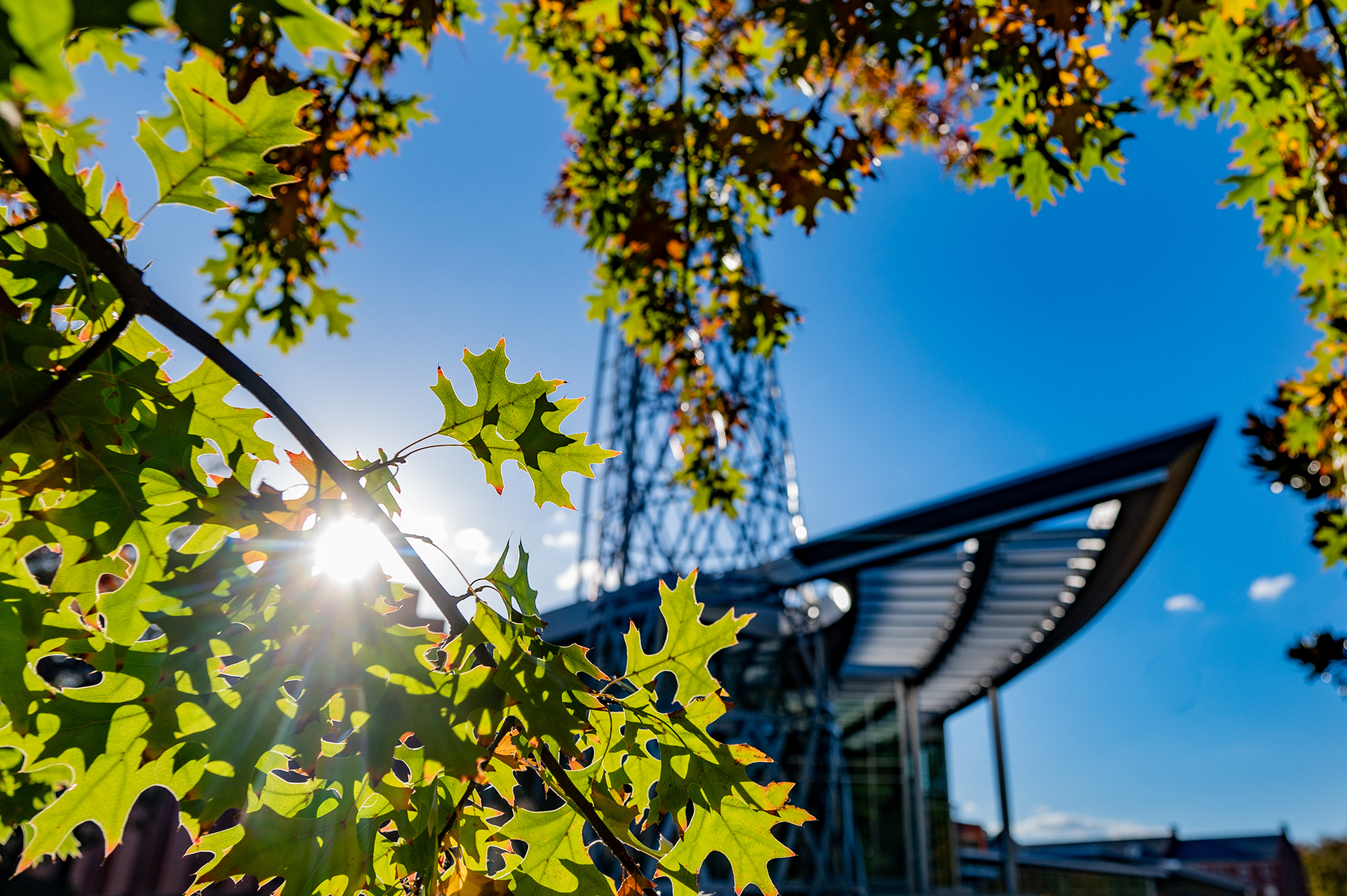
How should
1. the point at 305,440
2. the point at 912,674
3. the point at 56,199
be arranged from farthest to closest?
the point at 912,674 → the point at 305,440 → the point at 56,199

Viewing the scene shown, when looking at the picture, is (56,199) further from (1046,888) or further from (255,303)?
(1046,888)

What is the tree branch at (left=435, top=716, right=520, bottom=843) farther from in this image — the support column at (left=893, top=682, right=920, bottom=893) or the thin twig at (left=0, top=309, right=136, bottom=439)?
the support column at (left=893, top=682, right=920, bottom=893)

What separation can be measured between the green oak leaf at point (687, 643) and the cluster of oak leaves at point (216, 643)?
0.10 meters

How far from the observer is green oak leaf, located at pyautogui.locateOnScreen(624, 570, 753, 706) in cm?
116

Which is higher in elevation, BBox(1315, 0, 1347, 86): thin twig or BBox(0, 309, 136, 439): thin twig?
BBox(1315, 0, 1347, 86): thin twig

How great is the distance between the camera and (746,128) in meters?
2.98

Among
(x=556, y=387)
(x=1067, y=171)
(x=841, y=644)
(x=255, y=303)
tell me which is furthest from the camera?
(x=841, y=644)

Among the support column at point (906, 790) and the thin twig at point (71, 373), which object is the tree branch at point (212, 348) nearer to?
the thin twig at point (71, 373)

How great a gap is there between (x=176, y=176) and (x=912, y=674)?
70.3ft

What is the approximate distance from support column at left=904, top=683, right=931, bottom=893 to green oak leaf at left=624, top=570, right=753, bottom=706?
1928 centimetres

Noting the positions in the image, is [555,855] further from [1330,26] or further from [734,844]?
[1330,26]

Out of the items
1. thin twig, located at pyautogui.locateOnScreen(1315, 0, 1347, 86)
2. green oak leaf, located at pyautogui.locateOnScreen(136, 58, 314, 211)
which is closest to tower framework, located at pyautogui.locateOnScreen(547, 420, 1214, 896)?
thin twig, located at pyautogui.locateOnScreen(1315, 0, 1347, 86)

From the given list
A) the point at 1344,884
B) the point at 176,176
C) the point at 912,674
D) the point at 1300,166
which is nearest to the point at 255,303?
the point at 176,176

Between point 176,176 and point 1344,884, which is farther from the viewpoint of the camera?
point 1344,884
